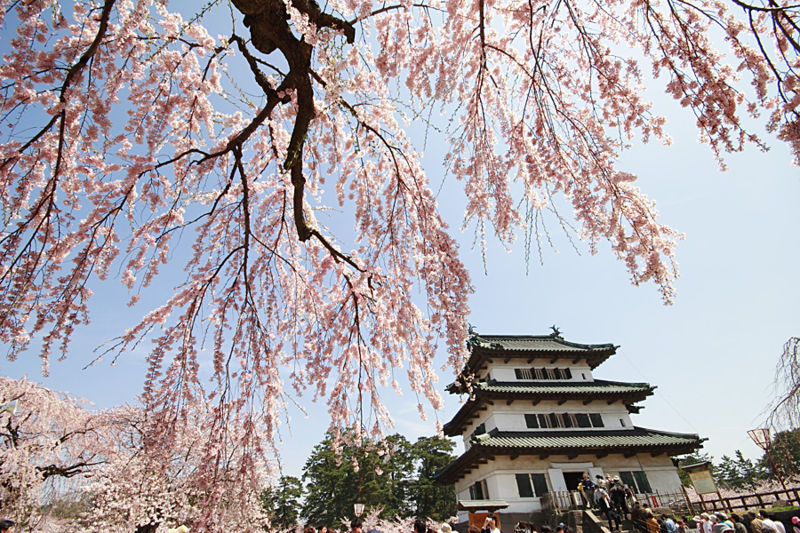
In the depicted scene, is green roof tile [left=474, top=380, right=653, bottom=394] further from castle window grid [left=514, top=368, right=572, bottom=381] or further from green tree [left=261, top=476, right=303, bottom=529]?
green tree [left=261, top=476, right=303, bottom=529]

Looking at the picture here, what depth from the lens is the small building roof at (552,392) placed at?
16.0 metres

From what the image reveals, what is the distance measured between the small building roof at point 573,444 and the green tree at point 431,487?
1170cm

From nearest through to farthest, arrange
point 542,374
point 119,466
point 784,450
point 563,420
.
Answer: point 784,450, point 119,466, point 563,420, point 542,374

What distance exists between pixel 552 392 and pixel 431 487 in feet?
51.3

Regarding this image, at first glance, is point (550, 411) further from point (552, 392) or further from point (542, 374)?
point (542, 374)

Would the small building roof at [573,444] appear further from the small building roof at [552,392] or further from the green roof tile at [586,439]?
the small building roof at [552,392]

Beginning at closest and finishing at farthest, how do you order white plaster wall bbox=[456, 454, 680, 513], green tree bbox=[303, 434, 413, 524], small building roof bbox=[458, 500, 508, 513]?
small building roof bbox=[458, 500, 508, 513] → white plaster wall bbox=[456, 454, 680, 513] → green tree bbox=[303, 434, 413, 524]

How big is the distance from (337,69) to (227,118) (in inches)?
92.5

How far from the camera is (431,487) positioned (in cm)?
2705

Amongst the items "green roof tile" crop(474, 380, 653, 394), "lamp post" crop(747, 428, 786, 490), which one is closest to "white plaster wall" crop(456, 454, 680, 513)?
"green roof tile" crop(474, 380, 653, 394)

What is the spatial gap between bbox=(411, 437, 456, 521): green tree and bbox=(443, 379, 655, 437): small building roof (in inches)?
428

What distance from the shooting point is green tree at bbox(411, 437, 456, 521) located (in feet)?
87.0

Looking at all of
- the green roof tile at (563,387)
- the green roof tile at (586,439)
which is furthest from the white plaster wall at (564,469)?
the green roof tile at (563,387)

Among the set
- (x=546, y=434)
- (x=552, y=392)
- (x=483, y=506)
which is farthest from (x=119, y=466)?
(x=552, y=392)
